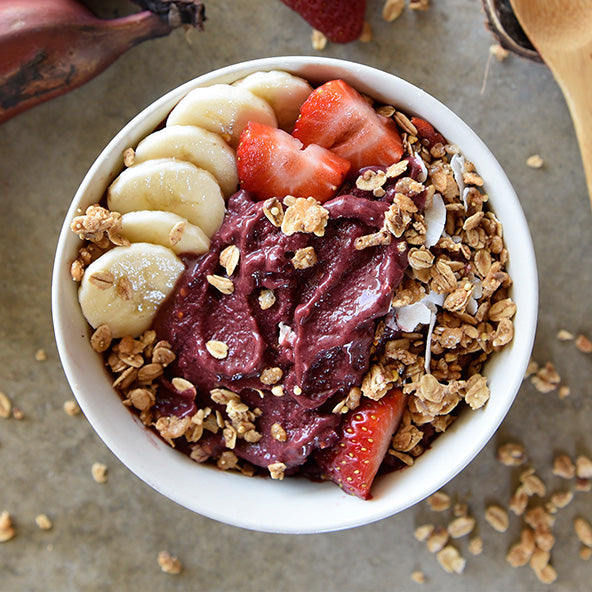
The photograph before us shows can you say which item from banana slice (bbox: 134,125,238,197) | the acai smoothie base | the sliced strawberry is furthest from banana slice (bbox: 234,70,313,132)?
the sliced strawberry

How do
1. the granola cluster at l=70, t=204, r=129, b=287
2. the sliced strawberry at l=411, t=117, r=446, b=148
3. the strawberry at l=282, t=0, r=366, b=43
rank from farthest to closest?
1. the strawberry at l=282, t=0, r=366, b=43
2. the sliced strawberry at l=411, t=117, r=446, b=148
3. the granola cluster at l=70, t=204, r=129, b=287

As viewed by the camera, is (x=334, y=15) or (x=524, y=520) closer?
(x=334, y=15)

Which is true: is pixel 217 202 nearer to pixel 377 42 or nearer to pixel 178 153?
pixel 178 153

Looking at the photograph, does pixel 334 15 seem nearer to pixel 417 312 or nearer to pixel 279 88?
pixel 279 88

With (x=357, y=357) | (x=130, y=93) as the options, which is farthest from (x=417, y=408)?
(x=130, y=93)

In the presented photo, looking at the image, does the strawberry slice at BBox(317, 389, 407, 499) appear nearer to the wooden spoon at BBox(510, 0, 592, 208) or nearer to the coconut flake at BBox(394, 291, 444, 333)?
the coconut flake at BBox(394, 291, 444, 333)

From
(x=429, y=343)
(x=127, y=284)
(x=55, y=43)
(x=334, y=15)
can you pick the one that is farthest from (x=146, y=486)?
(x=334, y=15)
